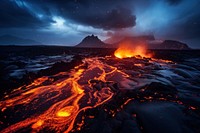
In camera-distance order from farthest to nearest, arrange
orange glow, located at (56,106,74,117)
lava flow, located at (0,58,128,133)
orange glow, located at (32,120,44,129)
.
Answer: orange glow, located at (56,106,74,117) < lava flow, located at (0,58,128,133) < orange glow, located at (32,120,44,129)

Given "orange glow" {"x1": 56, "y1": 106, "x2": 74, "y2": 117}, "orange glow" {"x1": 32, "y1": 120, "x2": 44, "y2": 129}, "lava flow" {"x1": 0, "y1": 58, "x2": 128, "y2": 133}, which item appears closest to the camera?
"orange glow" {"x1": 32, "y1": 120, "x2": 44, "y2": 129}

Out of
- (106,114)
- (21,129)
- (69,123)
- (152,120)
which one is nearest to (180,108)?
(152,120)

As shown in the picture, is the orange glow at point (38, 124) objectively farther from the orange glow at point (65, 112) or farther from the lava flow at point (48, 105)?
the orange glow at point (65, 112)

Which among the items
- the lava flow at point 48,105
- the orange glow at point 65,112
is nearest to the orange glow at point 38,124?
the lava flow at point 48,105

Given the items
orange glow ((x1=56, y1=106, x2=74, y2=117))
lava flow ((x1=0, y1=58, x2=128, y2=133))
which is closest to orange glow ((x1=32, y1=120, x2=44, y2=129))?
lava flow ((x1=0, y1=58, x2=128, y2=133))

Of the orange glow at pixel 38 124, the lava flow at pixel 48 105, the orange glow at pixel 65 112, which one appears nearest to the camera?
the orange glow at pixel 38 124

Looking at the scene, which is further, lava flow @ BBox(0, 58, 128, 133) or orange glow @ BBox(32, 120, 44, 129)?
lava flow @ BBox(0, 58, 128, 133)

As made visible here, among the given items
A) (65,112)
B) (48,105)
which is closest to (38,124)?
(65,112)

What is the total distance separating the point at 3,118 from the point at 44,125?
10.5 feet

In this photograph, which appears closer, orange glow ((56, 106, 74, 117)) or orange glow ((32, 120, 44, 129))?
orange glow ((32, 120, 44, 129))

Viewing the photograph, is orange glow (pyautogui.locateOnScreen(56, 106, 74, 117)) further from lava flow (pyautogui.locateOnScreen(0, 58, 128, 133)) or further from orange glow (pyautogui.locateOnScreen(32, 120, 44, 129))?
orange glow (pyautogui.locateOnScreen(32, 120, 44, 129))

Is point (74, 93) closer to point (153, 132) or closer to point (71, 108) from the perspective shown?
point (71, 108)

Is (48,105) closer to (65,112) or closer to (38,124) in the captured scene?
(65,112)

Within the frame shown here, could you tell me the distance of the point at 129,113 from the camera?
30.9ft
